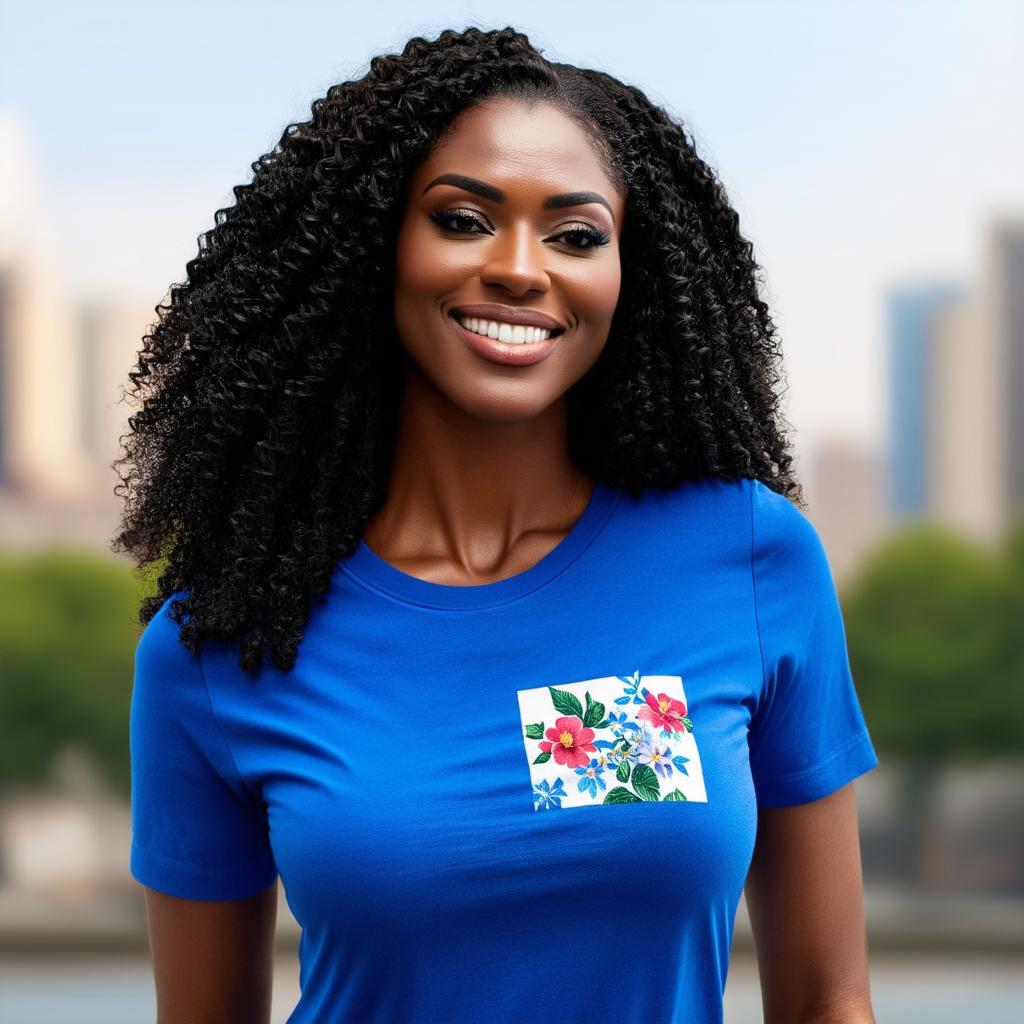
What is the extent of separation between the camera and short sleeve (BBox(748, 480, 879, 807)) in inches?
50.6

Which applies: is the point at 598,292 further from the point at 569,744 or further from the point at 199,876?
the point at 199,876

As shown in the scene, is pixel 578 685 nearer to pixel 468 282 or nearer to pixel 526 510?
pixel 526 510

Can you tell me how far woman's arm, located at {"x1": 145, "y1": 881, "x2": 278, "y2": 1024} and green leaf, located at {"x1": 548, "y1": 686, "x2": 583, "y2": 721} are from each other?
339 mm

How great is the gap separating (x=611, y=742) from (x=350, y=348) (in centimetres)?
40

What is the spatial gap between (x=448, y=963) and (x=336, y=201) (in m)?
0.62

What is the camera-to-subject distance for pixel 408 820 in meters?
1.18

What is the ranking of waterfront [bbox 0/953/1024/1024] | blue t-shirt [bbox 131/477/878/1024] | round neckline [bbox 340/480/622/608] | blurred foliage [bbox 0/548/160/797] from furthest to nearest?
blurred foliage [bbox 0/548/160/797] < waterfront [bbox 0/953/1024/1024] < round neckline [bbox 340/480/622/608] < blue t-shirt [bbox 131/477/878/1024]

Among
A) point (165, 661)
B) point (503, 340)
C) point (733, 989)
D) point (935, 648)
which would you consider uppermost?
point (503, 340)

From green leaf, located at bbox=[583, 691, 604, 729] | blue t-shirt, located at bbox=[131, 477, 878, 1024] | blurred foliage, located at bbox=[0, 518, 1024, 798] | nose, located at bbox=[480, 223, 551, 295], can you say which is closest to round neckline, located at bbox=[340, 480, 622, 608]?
blue t-shirt, located at bbox=[131, 477, 878, 1024]

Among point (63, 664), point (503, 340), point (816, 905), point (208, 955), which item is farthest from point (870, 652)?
point (503, 340)

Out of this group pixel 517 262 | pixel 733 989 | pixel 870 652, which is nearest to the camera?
pixel 517 262

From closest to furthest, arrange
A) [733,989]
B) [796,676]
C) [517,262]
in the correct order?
1. [517,262]
2. [796,676]
3. [733,989]

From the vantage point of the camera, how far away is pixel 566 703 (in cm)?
123

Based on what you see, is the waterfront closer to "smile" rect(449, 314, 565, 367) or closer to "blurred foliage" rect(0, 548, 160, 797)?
"blurred foliage" rect(0, 548, 160, 797)
